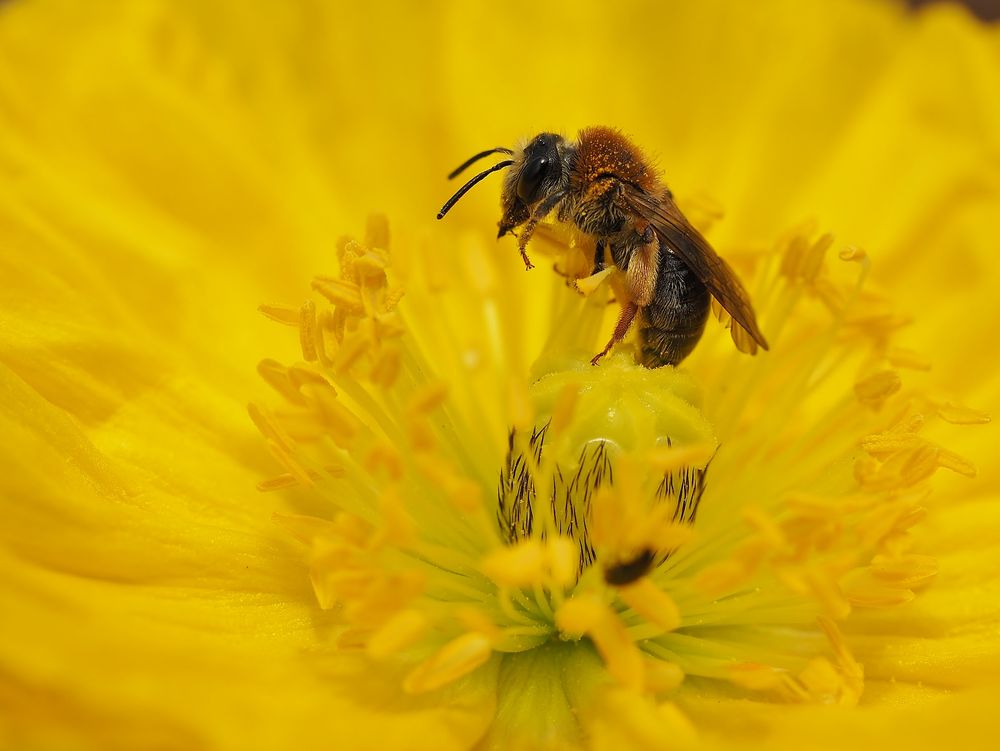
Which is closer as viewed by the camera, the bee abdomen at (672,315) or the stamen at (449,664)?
the stamen at (449,664)

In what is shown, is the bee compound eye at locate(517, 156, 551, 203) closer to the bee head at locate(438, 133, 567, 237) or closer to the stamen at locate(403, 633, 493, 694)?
the bee head at locate(438, 133, 567, 237)

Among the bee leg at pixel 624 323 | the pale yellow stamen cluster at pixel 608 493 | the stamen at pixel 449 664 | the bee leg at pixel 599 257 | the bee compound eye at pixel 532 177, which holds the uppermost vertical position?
the bee compound eye at pixel 532 177

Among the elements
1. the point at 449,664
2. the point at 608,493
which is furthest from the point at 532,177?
the point at 449,664

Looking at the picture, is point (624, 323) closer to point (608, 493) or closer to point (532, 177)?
point (532, 177)

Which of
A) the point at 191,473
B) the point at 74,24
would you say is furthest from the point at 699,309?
the point at 74,24

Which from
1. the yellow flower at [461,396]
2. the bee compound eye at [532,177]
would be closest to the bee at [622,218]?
the bee compound eye at [532,177]

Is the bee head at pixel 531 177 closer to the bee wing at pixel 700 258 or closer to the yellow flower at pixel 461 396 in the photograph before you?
the bee wing at pixel 700 258

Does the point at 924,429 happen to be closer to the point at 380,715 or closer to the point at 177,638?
the point at 380,715
